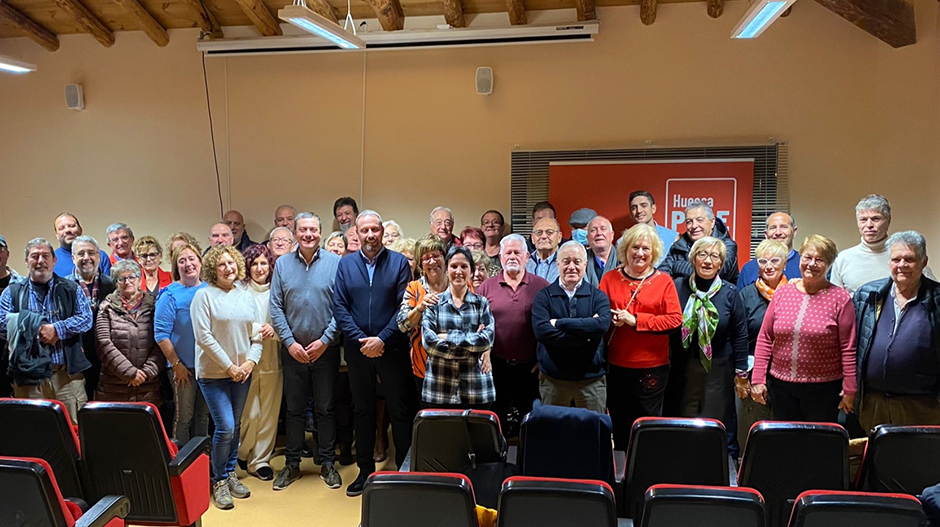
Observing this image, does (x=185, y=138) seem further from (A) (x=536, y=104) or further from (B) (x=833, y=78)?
(B) (x=833, y=78)

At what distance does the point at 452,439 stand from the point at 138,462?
1.28 m

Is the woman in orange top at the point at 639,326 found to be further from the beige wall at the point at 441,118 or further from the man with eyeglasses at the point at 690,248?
the beige wall at the point at 441,118

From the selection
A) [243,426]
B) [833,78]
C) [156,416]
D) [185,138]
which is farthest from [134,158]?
[833,78]

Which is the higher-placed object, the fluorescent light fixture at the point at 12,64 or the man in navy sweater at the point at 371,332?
the fluorescent light fixture at the point at 12,64

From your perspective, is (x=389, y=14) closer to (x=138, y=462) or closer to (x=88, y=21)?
(x=88, y=21)

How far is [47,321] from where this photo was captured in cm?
367

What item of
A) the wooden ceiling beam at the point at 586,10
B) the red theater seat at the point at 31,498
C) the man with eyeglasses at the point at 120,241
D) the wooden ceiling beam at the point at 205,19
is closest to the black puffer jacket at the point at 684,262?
the wooden ceiling beam at the point at 586,10

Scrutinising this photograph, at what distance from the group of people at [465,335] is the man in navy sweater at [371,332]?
0.01 m

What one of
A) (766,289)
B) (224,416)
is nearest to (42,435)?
(224,416)

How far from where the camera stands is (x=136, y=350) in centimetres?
368

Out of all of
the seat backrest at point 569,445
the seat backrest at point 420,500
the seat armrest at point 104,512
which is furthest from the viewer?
the seat backrest at point 569,445

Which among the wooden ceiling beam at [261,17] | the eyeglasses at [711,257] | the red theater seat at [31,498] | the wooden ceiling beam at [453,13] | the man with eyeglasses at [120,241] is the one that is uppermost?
the wooden ceiling beam at [261,17]

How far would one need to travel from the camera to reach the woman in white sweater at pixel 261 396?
3934 millimetres

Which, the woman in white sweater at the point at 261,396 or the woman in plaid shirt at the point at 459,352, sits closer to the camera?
the woman in plaid shirt at the point at 459,352
